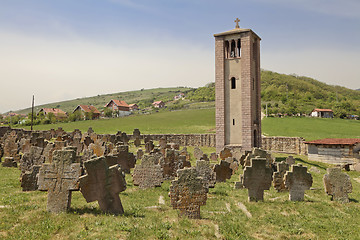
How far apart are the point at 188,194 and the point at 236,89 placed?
80.5 feet

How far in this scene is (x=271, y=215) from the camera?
34.6ft

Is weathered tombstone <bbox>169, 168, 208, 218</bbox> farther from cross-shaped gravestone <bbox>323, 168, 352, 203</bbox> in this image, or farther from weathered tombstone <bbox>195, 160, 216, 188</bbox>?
cross-shaped gravestone <bbox>323, 168, 352, 203</bbox>

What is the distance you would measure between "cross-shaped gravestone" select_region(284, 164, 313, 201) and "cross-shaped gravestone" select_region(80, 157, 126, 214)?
7.83 m

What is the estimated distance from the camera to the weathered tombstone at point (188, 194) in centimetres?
920

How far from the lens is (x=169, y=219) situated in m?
8.98

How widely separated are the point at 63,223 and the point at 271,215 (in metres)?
7.26

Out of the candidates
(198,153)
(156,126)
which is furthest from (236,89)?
(156,126)

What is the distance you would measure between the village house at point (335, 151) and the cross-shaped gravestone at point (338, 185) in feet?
57.9

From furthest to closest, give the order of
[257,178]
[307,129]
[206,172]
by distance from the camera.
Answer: [307,129] < [206,172] < [257,178]

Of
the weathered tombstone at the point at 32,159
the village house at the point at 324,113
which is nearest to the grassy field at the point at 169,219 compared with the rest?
the weathered tombstone at the point at 32,159

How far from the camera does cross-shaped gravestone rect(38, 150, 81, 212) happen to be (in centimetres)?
866

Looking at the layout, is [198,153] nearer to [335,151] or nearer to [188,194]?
[335,151]

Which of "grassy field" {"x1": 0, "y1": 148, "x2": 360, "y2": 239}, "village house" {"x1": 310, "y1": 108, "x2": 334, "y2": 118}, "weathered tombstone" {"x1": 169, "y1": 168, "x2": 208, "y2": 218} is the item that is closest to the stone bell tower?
"grassy field" {"x1": 0, "y1": 148, "x2": 360, "y2": 239}

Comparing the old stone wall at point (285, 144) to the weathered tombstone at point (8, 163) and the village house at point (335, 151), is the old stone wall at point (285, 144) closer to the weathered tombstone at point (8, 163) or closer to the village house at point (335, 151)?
A: the village house at point (335, 151)
